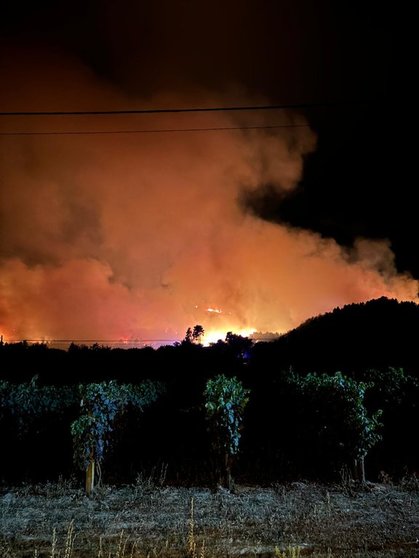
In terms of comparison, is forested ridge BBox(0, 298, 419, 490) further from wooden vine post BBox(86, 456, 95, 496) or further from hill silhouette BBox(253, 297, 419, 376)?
hill silhouette BBox(253, 297, 419, 376)

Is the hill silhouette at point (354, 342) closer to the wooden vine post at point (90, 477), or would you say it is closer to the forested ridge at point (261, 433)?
the forested ridge at point (261, 433)

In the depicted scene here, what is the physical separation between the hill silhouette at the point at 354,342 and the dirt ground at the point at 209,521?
13.9 metres

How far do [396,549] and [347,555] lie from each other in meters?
0.75

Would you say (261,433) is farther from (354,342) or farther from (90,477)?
(354,342)

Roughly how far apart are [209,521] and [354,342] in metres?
20.2

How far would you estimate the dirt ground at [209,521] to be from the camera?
224 inches

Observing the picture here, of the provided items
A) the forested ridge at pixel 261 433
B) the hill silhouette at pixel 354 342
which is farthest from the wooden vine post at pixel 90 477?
the hill silhouette at pixel 354 342

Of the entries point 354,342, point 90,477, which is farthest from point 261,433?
point 354,342

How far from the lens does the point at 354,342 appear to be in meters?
25.2

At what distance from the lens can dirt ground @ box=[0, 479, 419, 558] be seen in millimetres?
5688

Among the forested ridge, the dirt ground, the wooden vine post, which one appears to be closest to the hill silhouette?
the forested ridge

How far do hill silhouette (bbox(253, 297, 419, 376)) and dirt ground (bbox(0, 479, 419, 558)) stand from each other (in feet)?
45.7

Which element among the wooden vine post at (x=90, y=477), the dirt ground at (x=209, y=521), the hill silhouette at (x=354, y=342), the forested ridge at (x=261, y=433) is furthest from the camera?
the hill silhouette at (x=354, y=342)

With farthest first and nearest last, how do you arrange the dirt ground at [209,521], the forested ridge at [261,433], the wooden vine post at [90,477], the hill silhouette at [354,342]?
the hill silhouette at [354,342]
the forested ridge at [261,433]
the wooden vine post at [90,477]
the dirt ground at [209,521]
